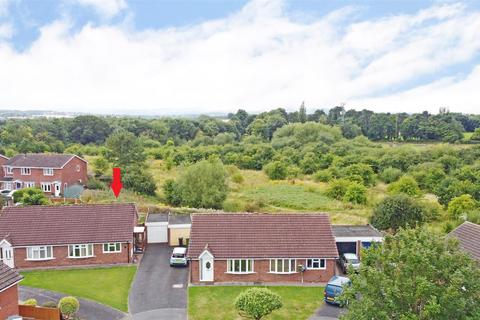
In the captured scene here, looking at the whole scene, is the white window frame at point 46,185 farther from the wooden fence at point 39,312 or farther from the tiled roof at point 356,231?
the tiled roof at point 356,231

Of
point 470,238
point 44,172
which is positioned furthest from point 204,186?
point 470,238

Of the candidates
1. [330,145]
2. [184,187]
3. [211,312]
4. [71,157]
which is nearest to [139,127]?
[330,145]

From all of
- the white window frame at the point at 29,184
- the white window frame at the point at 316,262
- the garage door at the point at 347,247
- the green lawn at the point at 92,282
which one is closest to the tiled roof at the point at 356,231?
the garage door at the point at 347,247

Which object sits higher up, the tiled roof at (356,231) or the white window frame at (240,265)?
the tiled roof at (356,231)

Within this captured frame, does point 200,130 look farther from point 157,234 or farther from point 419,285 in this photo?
point 419,285

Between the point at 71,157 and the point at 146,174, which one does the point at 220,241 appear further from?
the point at 71,157
